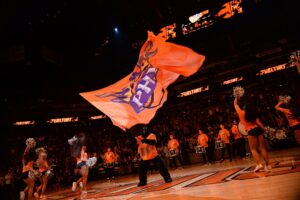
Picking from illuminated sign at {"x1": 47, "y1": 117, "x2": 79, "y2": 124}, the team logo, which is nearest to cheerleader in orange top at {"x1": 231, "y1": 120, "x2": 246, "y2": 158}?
the team logo

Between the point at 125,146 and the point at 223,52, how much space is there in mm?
9356

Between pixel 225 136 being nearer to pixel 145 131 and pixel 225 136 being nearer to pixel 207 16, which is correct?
pixel 207 16

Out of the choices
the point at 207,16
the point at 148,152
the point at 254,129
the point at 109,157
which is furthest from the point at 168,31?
the point at 254,129

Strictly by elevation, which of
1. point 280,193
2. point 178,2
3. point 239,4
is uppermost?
point 178,2

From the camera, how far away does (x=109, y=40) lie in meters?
17.6

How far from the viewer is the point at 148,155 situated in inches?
324

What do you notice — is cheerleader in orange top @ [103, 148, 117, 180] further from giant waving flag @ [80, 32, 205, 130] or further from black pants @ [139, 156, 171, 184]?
giant waving flag @ [80, 32, 205, 130]

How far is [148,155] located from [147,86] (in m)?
2.37

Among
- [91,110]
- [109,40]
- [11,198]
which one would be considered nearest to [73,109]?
[91,110]

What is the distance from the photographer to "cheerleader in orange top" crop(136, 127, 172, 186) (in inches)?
313

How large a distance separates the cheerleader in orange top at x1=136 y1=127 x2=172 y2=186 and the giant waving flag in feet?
4.94

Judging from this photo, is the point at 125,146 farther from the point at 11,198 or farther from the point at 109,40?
the point at 11,198

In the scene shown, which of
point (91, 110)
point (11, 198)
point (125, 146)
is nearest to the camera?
point (11, 198)

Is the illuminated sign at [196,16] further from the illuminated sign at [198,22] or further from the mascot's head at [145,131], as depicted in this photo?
the mascot's head at [145,131]
